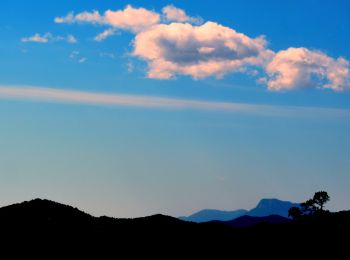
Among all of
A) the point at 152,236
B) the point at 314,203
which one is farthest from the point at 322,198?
the point at 152,236

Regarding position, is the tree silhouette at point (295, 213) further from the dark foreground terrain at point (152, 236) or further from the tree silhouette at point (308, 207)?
the dark foreground terrain at point (152, 236)

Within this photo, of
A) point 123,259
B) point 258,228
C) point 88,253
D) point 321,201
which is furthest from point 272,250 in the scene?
point 321,201

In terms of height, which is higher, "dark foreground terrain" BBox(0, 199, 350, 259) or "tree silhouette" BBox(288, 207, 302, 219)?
"tree silhouette" BBox(288, 207, 302, 219)

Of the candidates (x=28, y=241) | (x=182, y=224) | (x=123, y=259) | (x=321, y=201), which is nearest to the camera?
(x=123, y=259)

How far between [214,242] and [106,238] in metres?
14.4

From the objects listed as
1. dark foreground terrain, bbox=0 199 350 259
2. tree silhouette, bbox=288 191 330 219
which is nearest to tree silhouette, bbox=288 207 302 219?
tree silhouette, bbox=288 191 330 219

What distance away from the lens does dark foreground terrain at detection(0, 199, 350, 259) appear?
5928 cm

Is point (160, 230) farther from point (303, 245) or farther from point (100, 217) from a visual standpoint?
point (303, 245)

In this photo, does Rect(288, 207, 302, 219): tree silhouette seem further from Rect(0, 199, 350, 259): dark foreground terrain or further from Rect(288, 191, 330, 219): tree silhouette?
Rect(0, 199, 350, 259): dark foreground terrain

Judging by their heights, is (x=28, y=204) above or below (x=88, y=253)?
above

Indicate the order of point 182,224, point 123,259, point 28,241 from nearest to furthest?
point 123,259 < point 28,241 < point 182,224

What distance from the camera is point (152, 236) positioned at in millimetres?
64375

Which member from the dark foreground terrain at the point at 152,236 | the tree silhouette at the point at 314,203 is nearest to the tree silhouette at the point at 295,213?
the tree silhouette at the point at 314,203

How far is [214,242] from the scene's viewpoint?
64500 mm
